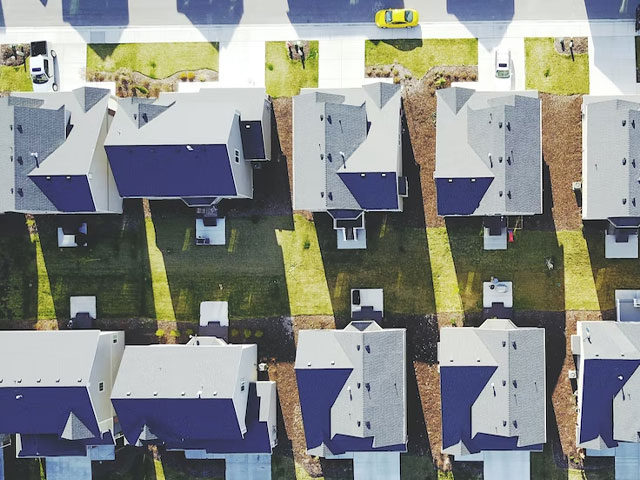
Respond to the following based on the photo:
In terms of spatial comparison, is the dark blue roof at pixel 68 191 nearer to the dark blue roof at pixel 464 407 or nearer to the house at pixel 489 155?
the house at pixel 489 155

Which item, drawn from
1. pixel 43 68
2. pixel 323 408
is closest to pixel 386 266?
pixel 323 408

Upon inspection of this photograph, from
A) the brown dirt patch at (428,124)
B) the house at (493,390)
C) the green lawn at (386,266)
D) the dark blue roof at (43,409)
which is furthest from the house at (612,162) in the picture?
the dark blue roof at (43,409)

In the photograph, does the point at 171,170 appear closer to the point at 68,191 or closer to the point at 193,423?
the point at 68,191

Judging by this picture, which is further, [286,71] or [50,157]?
[286,71]

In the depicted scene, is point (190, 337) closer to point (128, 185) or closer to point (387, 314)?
point (128, 185)

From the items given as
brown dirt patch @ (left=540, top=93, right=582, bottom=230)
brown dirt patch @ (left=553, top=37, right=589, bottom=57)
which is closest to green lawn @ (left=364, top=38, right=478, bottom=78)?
brown dirt patch @ (left=553, top=37, right=589, bottom=57)

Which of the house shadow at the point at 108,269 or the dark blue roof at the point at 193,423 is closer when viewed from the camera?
the dark blue roof at the point at 193,423

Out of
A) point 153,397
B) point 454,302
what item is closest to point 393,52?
point 454,302
